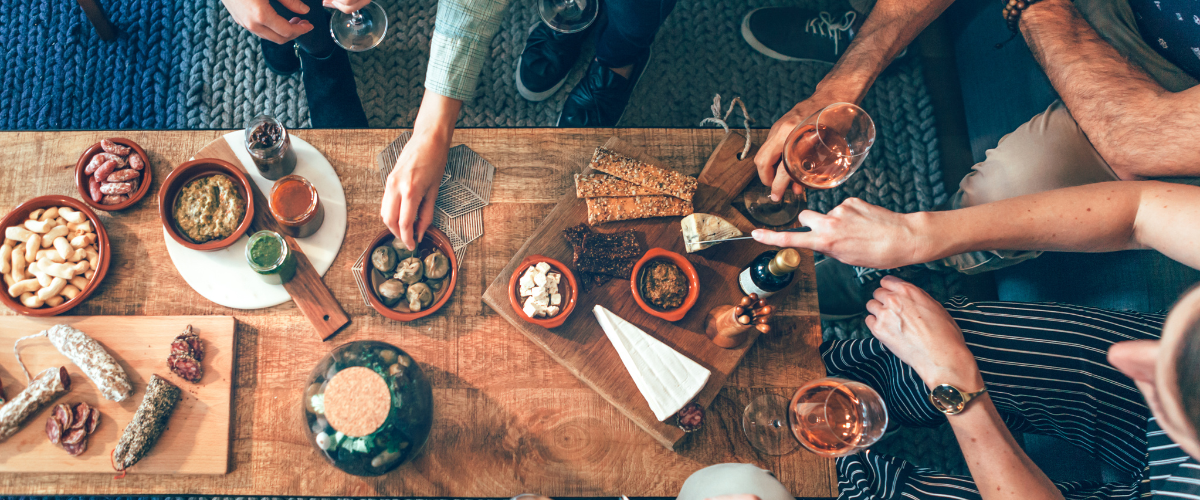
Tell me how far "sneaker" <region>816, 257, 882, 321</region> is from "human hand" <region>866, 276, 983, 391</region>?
2.25ft

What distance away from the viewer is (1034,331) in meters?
1.47

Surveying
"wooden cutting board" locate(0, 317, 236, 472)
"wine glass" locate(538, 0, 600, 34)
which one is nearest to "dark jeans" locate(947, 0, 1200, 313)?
"wine glass" locate(538, 0, 600, 34)

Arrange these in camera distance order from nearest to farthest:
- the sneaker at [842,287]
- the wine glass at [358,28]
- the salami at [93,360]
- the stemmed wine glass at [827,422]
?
the stemmed wine glass at [827,422]
the salami at [93,360]
the wine glass at [358,28]
the sneaker at [842,287]

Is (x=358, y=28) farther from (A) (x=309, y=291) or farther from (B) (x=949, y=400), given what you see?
(B) (x=949, y=400)

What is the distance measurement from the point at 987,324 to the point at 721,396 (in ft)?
2.67

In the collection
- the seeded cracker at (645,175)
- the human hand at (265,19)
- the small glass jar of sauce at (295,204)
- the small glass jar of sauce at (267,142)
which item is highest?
the human hand at (265,19)

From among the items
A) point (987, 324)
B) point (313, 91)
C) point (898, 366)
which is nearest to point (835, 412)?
point (898, 366)

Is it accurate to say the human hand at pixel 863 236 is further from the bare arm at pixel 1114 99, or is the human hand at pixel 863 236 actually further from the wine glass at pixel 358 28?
the wine glass at pixel 358 28

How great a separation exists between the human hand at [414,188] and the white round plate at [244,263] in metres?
0.14

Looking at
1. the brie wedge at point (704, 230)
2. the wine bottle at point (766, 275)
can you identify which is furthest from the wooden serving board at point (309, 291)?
the wine bottle at point (766, 275)

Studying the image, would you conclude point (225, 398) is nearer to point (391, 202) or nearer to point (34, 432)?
point (34, 432)

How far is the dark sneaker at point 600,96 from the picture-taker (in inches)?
89.0

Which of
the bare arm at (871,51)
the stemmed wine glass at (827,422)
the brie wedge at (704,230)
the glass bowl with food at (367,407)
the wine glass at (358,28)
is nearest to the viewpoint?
the glass bowl with food at (367,407)

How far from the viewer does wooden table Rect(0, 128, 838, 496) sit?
130cm
